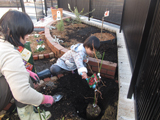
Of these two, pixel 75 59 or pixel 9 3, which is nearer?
pixel 75 59

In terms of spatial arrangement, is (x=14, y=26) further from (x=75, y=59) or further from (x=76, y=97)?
(x=76, y=97)

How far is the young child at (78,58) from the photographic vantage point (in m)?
2.07

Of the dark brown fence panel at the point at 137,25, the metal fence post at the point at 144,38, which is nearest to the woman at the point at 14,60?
the metal fence post at the point at 144,38

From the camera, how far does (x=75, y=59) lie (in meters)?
2.26

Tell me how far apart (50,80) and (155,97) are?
1.93 metres

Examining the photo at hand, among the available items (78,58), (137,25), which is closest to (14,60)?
(78,58)

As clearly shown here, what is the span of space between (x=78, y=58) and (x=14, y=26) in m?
1.24

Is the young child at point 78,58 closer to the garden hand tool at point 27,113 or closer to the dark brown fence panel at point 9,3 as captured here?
the garden hand tool at point 27,113

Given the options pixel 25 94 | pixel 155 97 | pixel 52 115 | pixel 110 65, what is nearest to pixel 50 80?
pixel 52 115

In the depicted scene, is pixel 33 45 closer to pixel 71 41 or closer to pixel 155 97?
pixel 71 41

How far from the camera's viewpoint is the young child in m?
2.07

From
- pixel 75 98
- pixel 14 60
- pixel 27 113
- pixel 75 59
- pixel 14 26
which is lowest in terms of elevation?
pixel 75 98

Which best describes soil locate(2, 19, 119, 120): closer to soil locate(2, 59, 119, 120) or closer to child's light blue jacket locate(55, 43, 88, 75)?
soil locate(2, 59, 119, 120)

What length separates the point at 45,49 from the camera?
11.9ft
